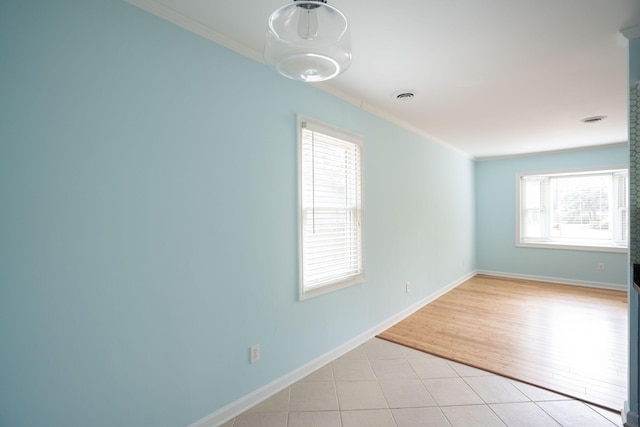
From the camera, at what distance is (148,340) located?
65.1 inches

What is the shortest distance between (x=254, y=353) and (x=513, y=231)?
5.77 metres

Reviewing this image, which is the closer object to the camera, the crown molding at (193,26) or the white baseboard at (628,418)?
the crown molding at (193,26)

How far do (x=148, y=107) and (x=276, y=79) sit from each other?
3.29 feet

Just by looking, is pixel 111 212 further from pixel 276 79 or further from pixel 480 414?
pixel 480 414

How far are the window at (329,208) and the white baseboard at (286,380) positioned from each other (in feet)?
1.94

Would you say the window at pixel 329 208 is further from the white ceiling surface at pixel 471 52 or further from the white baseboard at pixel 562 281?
the white baseboard at pixel 562 281

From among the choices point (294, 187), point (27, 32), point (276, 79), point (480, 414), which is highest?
point (276, 79)

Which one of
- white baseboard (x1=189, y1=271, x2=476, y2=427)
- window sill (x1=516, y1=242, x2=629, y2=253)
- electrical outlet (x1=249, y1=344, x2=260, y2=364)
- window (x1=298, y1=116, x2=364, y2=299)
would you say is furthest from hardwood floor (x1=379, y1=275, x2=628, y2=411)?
electrical outlet (x1=249, y1=344, x2=260, y2=364)

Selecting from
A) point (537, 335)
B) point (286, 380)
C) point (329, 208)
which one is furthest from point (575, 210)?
point (286, 380)

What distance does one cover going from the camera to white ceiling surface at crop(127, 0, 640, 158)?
173cm

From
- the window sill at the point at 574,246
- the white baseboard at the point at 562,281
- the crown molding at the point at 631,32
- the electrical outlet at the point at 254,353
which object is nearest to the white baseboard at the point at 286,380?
the electrical outlet at the point at 254,353

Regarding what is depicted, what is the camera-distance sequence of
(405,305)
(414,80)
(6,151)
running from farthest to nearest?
(405,305), (414,80), (6,151)

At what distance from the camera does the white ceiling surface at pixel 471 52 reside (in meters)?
1.73

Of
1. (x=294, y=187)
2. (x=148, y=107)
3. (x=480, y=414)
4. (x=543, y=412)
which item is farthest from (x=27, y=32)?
(x=543, y=412)
